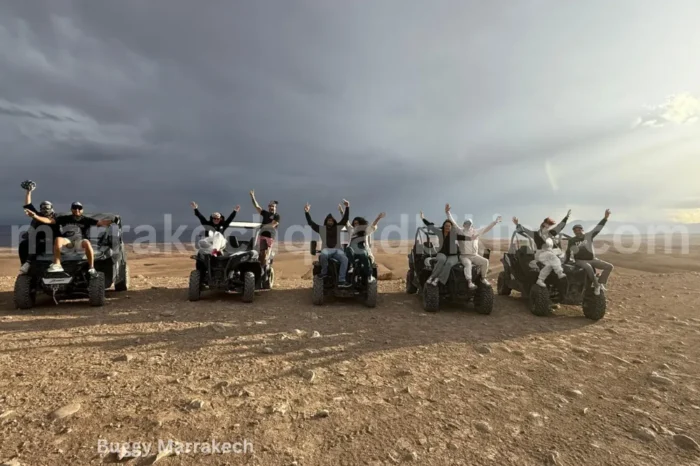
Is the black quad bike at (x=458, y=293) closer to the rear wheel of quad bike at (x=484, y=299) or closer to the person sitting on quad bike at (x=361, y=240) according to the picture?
the rear wheel of quad bike at (x=484, y=299)

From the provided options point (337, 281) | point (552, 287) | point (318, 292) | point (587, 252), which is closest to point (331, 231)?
point (337, 281)

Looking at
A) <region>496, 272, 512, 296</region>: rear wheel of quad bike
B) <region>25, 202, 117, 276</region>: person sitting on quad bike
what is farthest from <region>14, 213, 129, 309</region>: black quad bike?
<region>496, 272, 512, 296</region>: rear wheel of quad bike

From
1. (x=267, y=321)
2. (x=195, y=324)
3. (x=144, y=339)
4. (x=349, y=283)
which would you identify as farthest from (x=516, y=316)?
(x=144, y=339)

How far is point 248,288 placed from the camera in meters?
8.08

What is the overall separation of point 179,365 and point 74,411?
1.23 m

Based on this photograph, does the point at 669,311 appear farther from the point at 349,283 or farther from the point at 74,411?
the point at 74,411

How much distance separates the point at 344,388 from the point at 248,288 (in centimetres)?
491

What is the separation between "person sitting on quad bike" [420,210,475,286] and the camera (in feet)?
26.4

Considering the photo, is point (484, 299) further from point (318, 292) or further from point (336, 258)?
point (318, 292)

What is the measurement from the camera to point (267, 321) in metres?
6.48

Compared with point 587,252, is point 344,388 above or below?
below

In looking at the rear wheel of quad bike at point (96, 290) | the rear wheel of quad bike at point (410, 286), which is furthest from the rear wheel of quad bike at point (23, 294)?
the rear wheel of quad bike at point (410, 286)

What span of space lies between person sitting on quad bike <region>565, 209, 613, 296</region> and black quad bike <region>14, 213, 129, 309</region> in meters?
10.8

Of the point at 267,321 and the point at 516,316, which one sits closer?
the point at 267,321
